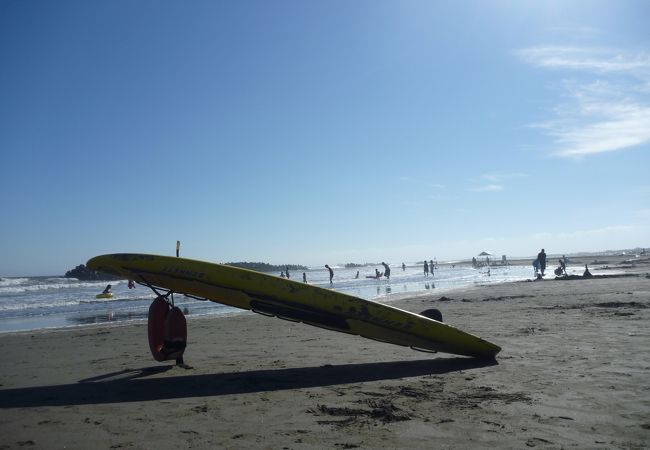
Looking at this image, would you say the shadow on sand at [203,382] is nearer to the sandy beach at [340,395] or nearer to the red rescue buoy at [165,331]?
the sandy beach at [340,395]

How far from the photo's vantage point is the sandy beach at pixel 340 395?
12.0ft

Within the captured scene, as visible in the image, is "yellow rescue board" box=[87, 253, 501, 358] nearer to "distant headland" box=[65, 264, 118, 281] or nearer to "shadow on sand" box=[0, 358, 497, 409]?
"shadow on sand" box=[0, 358, 497, 409]

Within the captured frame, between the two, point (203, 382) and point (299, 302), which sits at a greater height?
point (299, 302)

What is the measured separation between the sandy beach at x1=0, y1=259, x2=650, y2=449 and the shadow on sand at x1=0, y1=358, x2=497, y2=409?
0.09ft

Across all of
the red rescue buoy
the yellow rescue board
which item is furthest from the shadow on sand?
the yellow rescue board

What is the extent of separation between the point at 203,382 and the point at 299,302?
183 cm

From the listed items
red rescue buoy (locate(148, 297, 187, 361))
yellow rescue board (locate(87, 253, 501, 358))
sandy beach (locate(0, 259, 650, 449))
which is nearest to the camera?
sandy beach (locate(0, 259, 650, 449))

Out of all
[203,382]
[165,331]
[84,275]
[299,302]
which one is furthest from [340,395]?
[84,275]

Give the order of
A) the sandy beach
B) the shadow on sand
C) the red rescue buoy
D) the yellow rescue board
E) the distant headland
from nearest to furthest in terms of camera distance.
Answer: the sandy beach < the shadow on sand < the red rescue buoy < the yellow rescue board < the distant headland

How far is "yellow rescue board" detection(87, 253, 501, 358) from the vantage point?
6836mm

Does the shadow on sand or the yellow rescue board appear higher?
the yellow rescue board

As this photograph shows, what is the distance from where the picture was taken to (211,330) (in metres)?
11.9

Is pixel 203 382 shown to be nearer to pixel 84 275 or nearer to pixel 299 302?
pixel 299 302

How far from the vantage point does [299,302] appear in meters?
6.86
